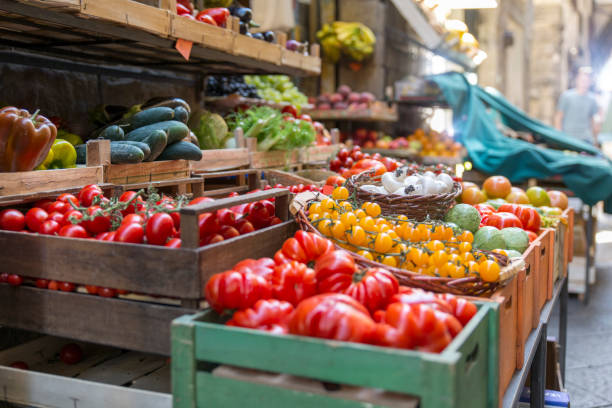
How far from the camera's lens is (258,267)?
1.68m

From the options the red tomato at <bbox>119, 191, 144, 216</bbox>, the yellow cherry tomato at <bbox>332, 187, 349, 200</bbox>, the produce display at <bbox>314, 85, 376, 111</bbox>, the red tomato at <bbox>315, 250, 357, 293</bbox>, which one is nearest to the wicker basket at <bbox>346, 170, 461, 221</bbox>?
the yellow cherry tomato at <bbox>332, 187, 349, 200</bbox>

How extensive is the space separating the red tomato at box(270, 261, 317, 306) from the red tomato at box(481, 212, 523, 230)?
60.2 inches

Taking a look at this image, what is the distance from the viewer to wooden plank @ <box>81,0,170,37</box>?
2306 millimetres

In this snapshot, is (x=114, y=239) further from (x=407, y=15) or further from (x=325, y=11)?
(x=325, y=11)

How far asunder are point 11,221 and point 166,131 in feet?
3.86

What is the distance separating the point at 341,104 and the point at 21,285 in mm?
5918

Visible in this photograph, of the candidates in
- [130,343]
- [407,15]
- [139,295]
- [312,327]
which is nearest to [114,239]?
[139,295]

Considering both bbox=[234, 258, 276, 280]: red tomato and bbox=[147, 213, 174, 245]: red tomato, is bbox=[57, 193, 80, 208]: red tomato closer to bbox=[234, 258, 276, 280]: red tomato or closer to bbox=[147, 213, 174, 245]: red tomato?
bbox=[147, 213, 174, 245]: red tomato

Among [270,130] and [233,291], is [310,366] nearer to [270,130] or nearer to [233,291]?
[233,291]

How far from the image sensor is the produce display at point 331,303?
1357 millimetres

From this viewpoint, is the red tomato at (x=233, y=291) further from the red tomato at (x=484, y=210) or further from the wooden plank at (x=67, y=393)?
the red tomato at (x=484, y=210)

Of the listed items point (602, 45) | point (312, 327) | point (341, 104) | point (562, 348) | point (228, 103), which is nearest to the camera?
point (312, 327)

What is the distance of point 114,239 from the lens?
1751mm

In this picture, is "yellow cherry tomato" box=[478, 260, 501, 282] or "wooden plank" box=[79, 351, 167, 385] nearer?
"yellow cherry tomato" box=[478, 260, 501, 282]
